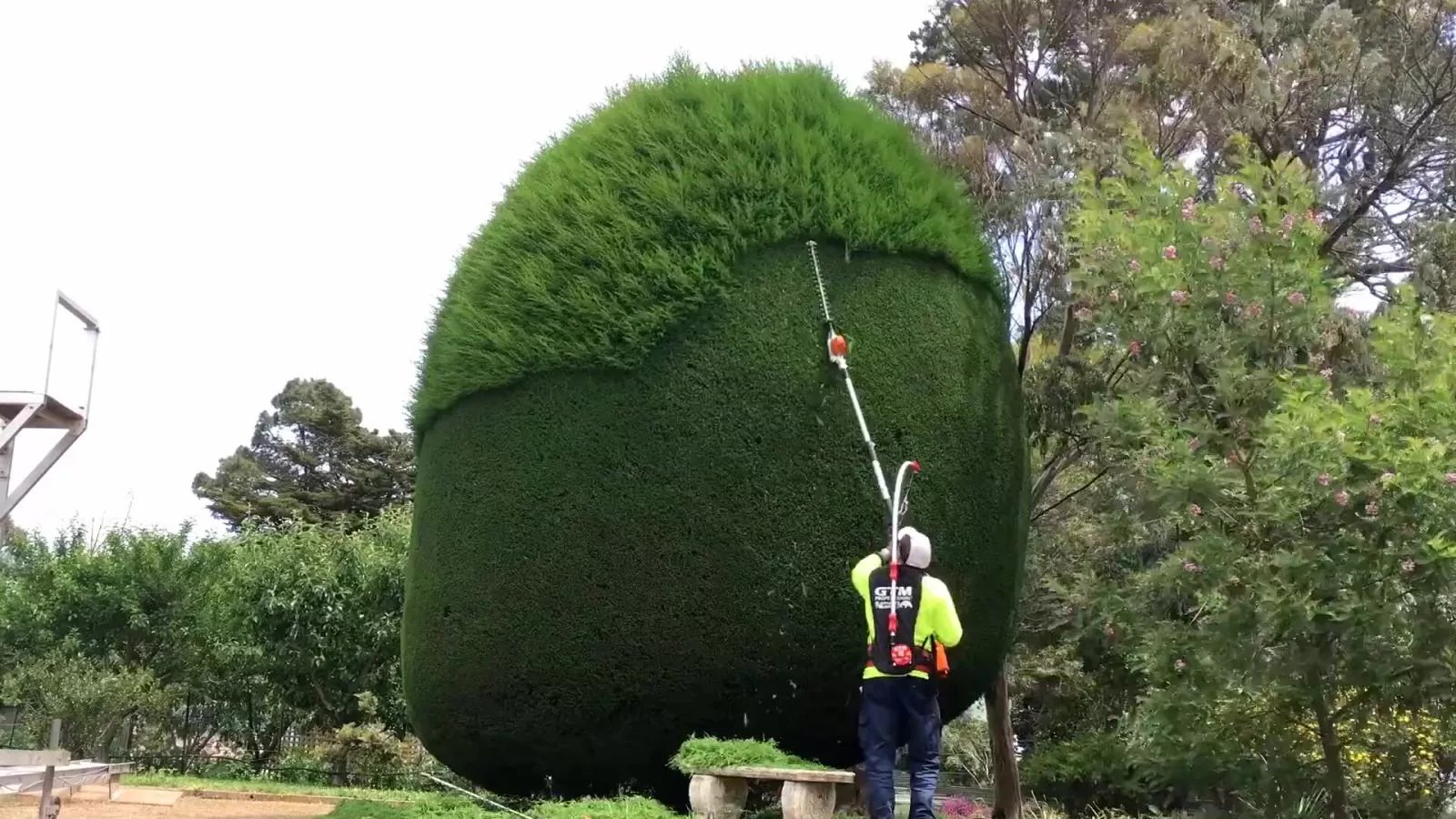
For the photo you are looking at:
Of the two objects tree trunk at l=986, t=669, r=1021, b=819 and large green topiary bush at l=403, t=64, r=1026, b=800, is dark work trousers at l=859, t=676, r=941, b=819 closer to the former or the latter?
large green topiary bush at l=403, t=64, r=1026, b=800

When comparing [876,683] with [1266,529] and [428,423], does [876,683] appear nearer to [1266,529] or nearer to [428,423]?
[1266,529]

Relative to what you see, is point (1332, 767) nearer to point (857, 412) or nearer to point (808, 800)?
point (808, 800)

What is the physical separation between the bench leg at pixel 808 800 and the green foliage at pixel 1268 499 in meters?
2.67

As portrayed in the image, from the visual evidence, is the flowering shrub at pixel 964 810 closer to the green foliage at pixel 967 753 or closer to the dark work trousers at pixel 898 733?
→ the green foliage at pixel 967 753

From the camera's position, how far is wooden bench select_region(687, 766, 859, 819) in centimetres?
622

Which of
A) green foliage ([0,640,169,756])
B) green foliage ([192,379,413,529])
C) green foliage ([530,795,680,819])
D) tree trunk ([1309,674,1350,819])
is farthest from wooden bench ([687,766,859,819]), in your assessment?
green foliage ([192,379,413,529])

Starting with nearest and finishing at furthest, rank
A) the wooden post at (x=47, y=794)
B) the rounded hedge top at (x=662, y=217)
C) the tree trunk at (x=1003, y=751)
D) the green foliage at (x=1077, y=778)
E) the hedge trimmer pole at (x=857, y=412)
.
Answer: the hedge trimmer pole at (x=857, y=412)
the rounded hedge top at (x=662, y=217)
the wooden post at (x=47, y=794)
the tree trunk at (x=1003, y=751)
the green foliage at (x=1077, y=778)

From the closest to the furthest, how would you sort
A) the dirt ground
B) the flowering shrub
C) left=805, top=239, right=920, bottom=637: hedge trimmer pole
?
left=805, top=239, right=920, bottom=637: hedge trimmer pole → the dirt ground → the flowering shrub

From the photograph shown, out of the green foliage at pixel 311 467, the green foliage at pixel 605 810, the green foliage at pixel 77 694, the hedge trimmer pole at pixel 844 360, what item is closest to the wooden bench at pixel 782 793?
the green foliage at pixel 605 810

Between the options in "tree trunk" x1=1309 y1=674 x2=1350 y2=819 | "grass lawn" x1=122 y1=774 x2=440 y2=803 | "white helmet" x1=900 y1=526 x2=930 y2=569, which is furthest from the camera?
"grass lawn" x1=122 y1=774 x2=440 y2=803

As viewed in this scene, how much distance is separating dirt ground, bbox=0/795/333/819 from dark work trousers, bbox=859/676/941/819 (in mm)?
5507

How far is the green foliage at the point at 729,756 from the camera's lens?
6.45 meters

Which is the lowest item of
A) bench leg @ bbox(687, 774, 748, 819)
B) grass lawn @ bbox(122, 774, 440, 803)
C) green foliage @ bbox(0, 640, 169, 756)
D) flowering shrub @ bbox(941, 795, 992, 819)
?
grass lawn @ bbox(122, 774, 440, 803)

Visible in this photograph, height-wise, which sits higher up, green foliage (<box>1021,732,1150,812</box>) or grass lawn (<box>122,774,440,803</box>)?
green foliage (<box>1021,732,1150,812</box>)
